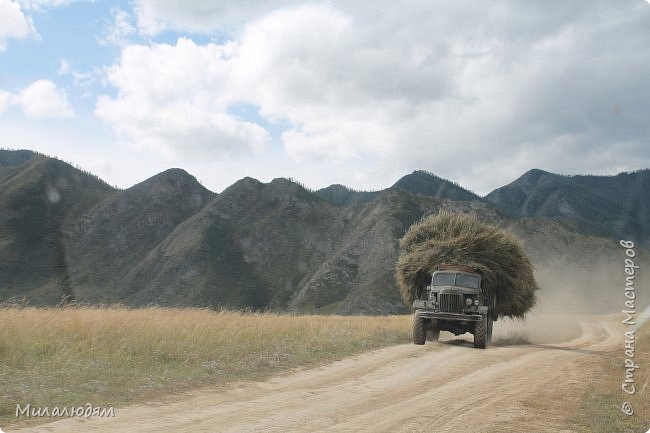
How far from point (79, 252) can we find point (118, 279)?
506 inches

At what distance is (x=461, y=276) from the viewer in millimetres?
17281

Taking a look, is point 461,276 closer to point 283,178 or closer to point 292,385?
point 292,385

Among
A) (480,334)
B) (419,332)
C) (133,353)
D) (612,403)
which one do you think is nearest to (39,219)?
(419,332)

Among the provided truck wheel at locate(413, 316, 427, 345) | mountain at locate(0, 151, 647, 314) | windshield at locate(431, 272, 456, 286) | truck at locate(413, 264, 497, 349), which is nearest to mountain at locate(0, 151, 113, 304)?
mountain at locate(0, 151, 647, 314)

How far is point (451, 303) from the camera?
1655 cm

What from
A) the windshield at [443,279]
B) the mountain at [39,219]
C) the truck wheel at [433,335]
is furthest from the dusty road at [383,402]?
the mountain at [39,219]

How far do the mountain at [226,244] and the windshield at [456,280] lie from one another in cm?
4354

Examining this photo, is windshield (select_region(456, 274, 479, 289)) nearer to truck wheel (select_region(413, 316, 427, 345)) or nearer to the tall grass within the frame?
truck wheel (select_region(413, 316, 427, 345))

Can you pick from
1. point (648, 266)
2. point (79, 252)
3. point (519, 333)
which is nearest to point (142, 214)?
point (79, 252)

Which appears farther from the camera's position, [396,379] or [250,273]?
[250,273]

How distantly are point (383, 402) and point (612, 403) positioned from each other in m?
4.06

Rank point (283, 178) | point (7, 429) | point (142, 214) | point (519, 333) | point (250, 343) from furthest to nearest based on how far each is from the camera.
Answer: point (283, 178), point (142, 214), point (519, 333), point (250, 343), point (7, 429)

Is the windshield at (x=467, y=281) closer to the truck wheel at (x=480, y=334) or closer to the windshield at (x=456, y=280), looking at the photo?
the windshield at (x=456, y=280)

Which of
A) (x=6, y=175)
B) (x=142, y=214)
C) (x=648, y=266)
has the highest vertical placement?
(x=6, y=175)
